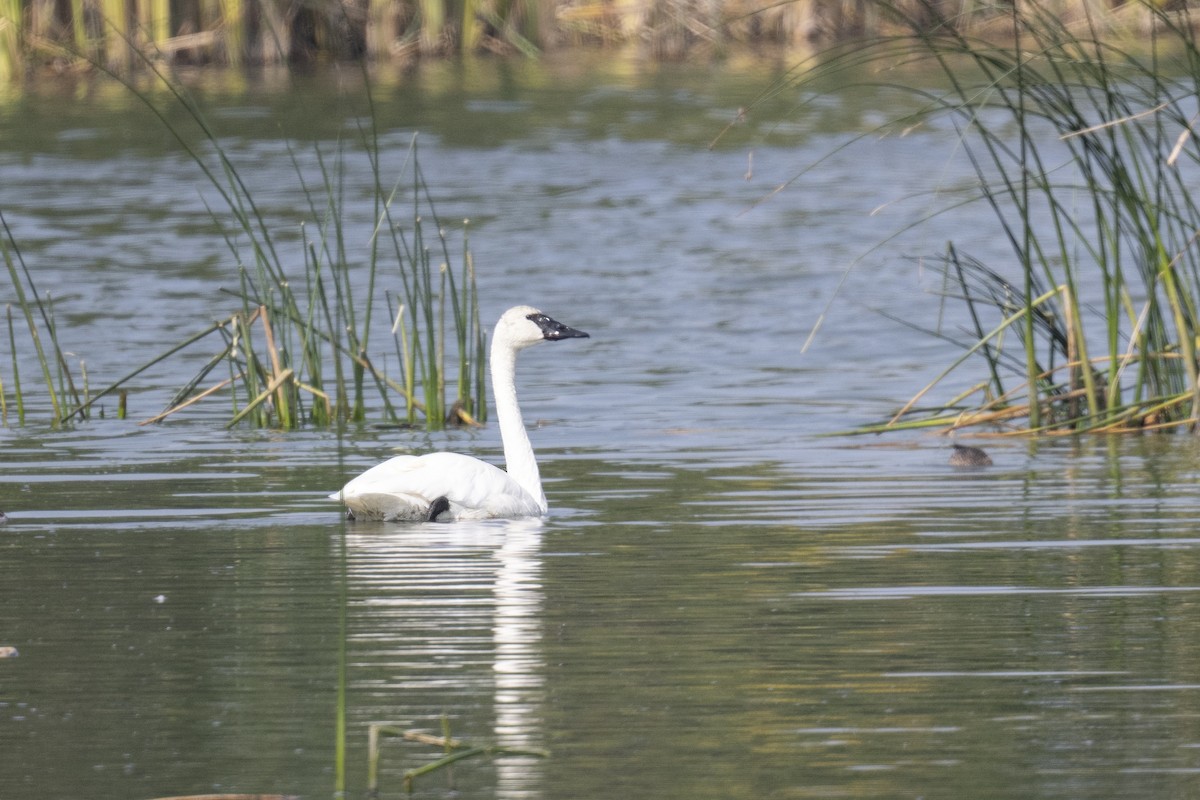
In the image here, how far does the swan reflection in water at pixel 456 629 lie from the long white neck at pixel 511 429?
219 millimetres

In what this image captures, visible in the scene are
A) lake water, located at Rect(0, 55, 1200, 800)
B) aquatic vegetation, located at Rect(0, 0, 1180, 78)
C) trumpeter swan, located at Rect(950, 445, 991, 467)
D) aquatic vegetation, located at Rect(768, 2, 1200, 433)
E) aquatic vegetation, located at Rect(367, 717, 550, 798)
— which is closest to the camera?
aquatic vegetation, located at Rect(367, 717, 550, 798)

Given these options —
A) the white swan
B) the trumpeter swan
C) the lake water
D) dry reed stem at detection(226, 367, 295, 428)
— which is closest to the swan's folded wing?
the white swan

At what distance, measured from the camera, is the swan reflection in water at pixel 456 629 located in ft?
17.3

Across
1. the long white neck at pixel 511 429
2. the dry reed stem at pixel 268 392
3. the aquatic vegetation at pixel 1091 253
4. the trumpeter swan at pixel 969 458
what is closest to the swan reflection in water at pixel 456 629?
the long white neck at pixel 511 429

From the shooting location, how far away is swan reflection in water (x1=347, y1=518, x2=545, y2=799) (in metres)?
5.26

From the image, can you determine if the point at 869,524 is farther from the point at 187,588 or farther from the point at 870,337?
the point at 870,337

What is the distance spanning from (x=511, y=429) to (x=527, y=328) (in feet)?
2.17

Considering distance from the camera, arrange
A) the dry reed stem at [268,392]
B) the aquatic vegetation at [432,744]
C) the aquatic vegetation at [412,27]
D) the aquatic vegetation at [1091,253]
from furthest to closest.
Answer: the aquatic vegetation at [412,27], the dry reed stem at [268,392], the aquatic vegetation at [1091,253], the aquatic vegetation at [432,744]

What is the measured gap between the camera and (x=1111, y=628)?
6.25 m

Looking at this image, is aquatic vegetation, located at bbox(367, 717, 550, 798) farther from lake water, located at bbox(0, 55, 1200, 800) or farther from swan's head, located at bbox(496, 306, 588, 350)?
swan's head, located at bbox(496, 306, 588, 350)

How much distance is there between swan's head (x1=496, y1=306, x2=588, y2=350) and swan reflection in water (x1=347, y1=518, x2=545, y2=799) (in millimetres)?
1229

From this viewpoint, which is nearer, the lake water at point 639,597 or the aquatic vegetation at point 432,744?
the aquatic vegetation at point 432,744

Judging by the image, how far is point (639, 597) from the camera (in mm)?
6828

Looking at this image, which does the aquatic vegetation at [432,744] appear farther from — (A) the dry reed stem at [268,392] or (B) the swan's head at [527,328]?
(A) the dry reed stem at [268,392]
